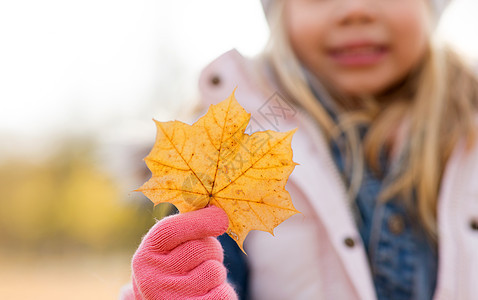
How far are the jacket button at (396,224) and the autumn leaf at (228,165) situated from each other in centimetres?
76

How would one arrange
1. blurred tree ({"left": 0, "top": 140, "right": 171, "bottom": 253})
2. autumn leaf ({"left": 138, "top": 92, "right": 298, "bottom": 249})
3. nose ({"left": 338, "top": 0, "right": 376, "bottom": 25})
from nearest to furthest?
autumn leaf ({"left": 138, "top": 92, "right": 298, "bottom": 249}), nose ({"left": 338, "top": 0, "right": 376, "bottom": 25}), blurred tree ({"left": 0, "top": 140, "right": 171, "bottom": 253})

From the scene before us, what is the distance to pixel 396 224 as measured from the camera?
3.74 feet

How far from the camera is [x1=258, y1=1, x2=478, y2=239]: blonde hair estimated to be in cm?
119

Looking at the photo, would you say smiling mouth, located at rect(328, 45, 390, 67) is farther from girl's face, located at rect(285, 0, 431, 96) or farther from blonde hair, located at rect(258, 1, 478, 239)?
blonde hair, located at rect(258, 1, 478, 239)

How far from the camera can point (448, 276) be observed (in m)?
1.03

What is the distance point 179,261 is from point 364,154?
0.85 meters

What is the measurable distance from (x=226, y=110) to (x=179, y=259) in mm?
221

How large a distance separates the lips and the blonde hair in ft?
0.46

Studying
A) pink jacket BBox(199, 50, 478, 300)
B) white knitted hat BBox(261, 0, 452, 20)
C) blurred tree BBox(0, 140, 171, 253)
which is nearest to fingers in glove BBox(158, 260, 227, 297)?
pink jacket BBox(199, 50, 478, 300)

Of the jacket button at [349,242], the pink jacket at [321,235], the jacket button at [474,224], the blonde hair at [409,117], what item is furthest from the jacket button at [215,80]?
the jacket button at [474,224]

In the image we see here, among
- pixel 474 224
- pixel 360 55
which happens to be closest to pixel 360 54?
pixel 360 55

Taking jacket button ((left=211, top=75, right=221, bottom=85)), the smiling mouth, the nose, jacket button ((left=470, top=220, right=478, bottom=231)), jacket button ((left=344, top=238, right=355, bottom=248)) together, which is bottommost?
jacket button ((left=470, top=220, right=478, bottom=231))

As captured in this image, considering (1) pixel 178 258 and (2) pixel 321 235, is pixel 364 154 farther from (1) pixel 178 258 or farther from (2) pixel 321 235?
(1) pixel 178 258

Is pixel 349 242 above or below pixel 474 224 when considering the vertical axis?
above
